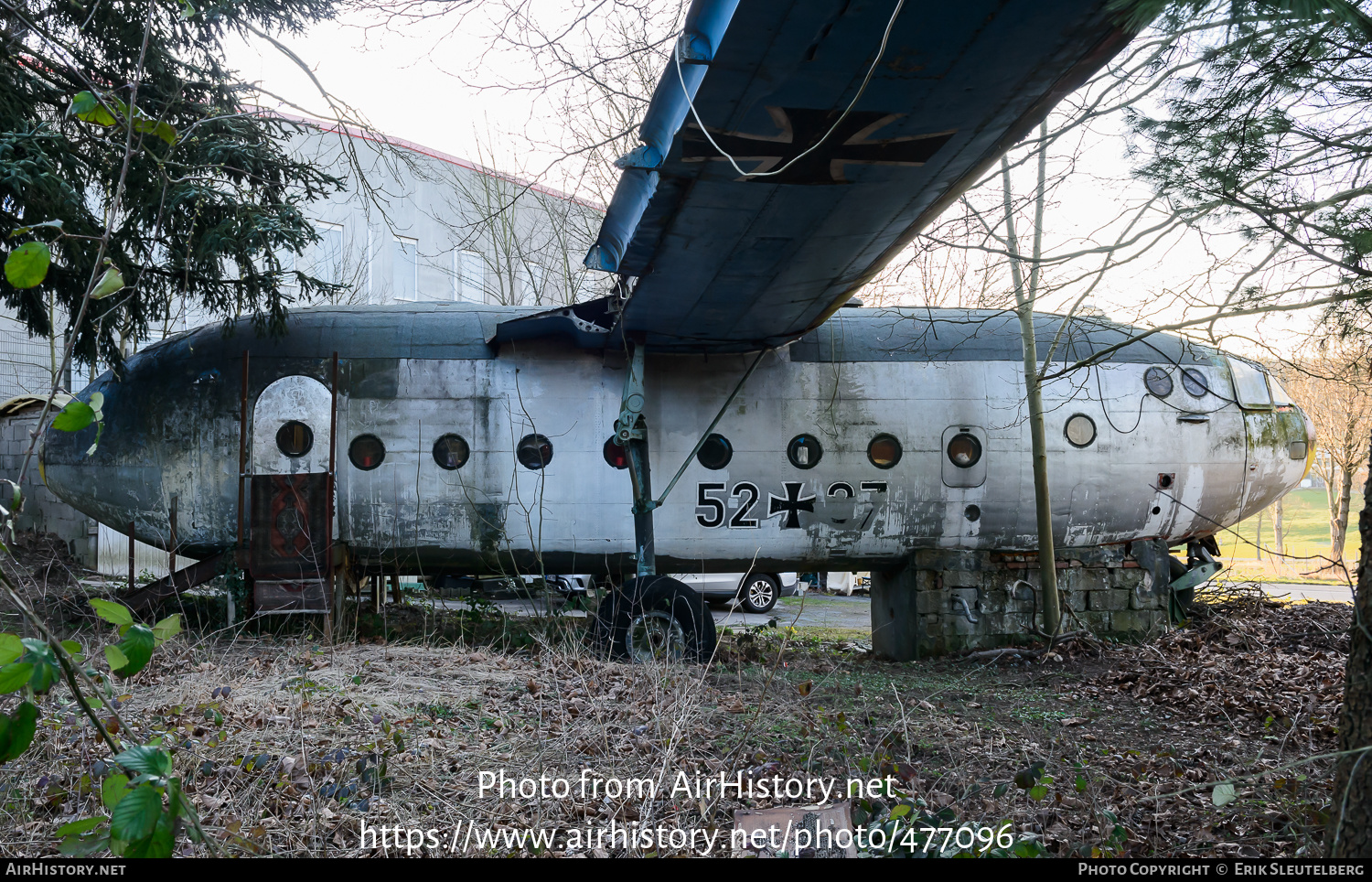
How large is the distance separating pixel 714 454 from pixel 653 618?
2.08 metres

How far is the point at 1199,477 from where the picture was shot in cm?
1023

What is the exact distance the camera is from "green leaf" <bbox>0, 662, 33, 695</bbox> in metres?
1.87

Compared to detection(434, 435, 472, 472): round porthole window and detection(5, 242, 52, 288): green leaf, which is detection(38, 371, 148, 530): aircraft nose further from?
detection(5, 242, 52, 288): green leaf

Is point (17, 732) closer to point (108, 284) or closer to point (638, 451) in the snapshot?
point (108, 284)

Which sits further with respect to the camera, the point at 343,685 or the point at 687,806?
the point at 343,685

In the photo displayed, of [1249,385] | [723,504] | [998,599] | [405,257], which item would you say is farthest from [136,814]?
[405,257]

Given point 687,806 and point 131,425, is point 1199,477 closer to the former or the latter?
point 687,806

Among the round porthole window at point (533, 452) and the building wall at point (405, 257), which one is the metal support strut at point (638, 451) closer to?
the round porthole window at point (533, 452)

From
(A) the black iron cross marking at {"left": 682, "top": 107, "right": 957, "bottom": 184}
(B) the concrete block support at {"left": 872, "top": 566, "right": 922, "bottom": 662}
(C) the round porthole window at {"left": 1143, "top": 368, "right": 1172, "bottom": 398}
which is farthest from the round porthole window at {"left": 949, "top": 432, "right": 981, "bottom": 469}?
(A) the black iron cross marking at {"left": 682, "top": 107, "right": 957, "bottom": 184}

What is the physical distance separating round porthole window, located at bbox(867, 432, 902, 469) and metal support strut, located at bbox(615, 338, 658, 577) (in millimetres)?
2709

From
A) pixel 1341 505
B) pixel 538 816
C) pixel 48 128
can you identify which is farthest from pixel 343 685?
pixel 1341 505

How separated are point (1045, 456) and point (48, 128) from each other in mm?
10480

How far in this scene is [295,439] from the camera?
903 centimetres

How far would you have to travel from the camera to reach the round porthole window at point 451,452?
9172 millimetres
